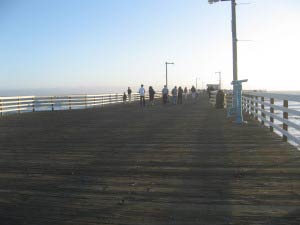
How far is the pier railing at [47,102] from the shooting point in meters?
28.1

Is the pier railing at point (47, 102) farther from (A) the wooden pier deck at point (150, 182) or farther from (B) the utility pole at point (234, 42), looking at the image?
(A) the wooden pier deck at point (150, 182)

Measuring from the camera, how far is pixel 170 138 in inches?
473

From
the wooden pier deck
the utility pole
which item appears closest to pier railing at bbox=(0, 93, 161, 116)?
the utility pole

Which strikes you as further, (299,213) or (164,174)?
(164,174)

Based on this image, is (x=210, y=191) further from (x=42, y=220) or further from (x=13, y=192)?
(x=13, y=192)

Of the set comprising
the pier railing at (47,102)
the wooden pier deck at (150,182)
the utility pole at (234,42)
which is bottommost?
the wooden pier deck at (150,182)

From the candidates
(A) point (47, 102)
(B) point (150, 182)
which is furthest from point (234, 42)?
(A) point (47, 102)

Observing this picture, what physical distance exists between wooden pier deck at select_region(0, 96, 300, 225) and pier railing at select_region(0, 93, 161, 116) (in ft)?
57.2

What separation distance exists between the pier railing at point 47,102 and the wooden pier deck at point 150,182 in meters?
17.4

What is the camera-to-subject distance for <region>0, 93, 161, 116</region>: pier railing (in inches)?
1106

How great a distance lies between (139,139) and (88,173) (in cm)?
470

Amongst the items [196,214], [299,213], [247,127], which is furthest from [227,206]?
[247,127]

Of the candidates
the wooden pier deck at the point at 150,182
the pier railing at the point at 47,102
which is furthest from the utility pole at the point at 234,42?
the pier railing at the point at 47,102

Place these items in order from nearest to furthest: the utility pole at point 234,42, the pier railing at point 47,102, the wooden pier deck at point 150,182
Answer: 1. the wooden pier deck at point 150,182
2. the utility pole at point 234,42
3. the pier railing at point 47,102
